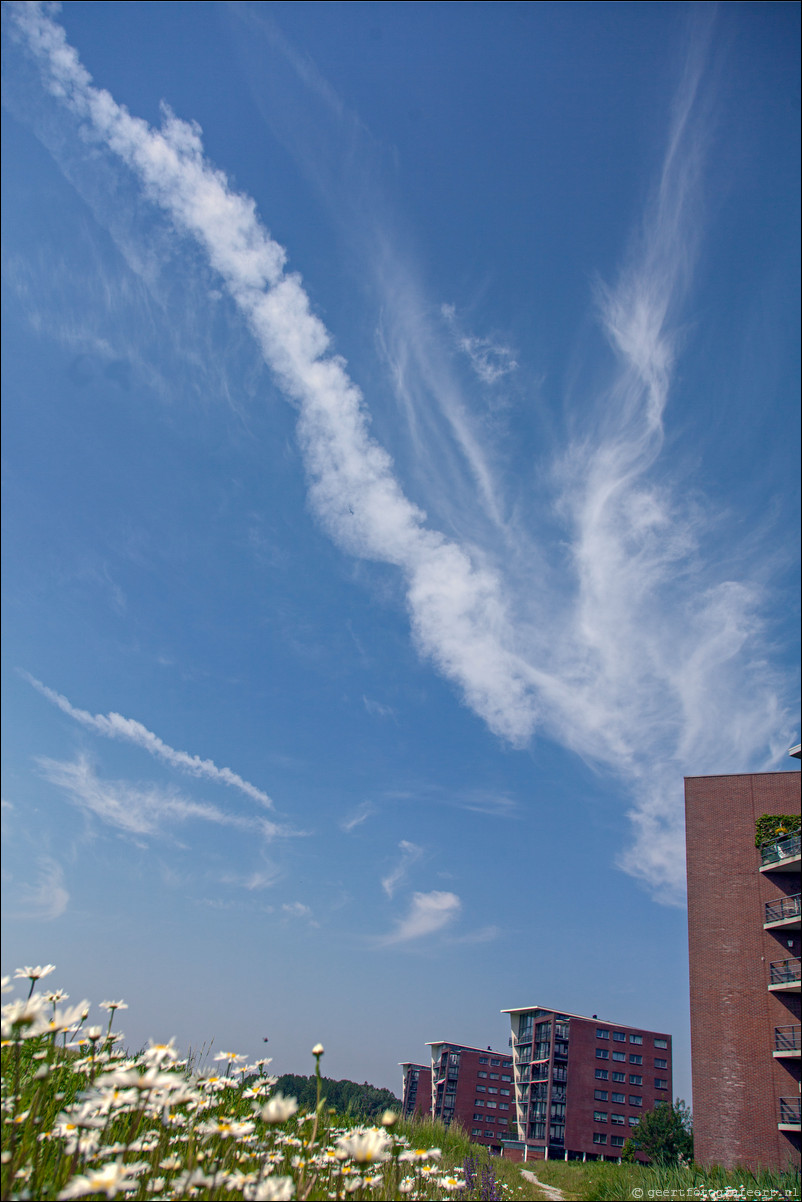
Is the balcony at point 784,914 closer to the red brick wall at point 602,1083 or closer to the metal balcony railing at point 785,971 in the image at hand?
→ the metal balcony railing at point 785,971

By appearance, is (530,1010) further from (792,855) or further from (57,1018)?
(57,1018)

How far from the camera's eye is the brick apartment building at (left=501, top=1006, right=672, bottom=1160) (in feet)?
226

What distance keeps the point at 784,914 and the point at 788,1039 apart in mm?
4542

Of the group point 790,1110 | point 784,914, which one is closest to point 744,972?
point 784,914

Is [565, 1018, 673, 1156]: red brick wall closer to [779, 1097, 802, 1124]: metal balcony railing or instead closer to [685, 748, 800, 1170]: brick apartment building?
[685, 748, 800, 1170]: brick apartment building

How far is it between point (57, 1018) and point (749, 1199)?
1828 centimetres

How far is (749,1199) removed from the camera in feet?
46.7

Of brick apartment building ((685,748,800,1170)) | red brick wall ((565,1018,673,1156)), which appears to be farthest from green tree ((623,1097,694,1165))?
brick apartment building ((685,748,800,1170))

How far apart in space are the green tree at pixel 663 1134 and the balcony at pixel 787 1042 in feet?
103

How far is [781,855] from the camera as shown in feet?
93.5

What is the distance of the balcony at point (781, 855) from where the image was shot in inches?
1099

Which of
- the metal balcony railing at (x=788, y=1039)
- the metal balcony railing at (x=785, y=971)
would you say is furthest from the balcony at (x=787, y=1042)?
the metal balcony railing at (x=785, y=971)

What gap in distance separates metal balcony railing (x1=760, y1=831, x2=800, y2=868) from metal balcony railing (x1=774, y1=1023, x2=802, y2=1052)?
610 cm

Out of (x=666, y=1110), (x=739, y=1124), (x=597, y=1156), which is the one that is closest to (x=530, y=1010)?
(x=597, y=1156)
